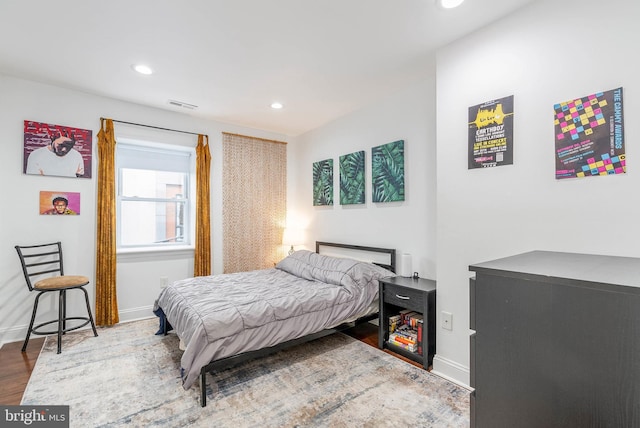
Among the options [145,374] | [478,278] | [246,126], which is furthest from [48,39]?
[478,278]

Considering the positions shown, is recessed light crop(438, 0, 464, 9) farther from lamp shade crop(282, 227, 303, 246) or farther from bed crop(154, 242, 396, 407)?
lamp shade crop(282, 227, 303, 246)

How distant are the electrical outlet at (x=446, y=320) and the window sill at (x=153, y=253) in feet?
10.1

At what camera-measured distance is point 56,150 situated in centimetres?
307

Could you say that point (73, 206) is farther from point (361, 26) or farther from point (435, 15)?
point (435, 15)

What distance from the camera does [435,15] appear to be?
1946 millimetres

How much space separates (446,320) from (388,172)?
1598 millimetres

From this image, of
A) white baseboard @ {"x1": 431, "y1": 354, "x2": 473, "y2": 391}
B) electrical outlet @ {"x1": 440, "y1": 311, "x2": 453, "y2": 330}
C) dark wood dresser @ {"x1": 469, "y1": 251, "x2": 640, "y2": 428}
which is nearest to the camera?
dark wood dresser @ {"x1": 469, "y1": 251, "x2": 640, "y2": 428}

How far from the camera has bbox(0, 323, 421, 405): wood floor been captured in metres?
2.03

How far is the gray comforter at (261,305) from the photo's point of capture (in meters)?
2.01

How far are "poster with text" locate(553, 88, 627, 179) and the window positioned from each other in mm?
3905

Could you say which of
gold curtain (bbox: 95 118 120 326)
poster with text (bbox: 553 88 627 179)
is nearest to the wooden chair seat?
gold curtain (bbox: 95 118 120 326)

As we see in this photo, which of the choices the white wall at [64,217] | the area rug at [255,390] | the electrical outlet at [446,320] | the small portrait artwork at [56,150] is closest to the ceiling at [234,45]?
the white wall at [64,217]

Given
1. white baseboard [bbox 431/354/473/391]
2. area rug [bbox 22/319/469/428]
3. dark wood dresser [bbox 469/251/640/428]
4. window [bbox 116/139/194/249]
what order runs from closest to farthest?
dark wood dresser [bbox 469/251/640/428] → area rug [bbox 22/319/469/428] → white baseboard [bbox 431/354/473/391] → window [bbox 116/139/194/249]

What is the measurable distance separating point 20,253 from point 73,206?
616 millimetres
